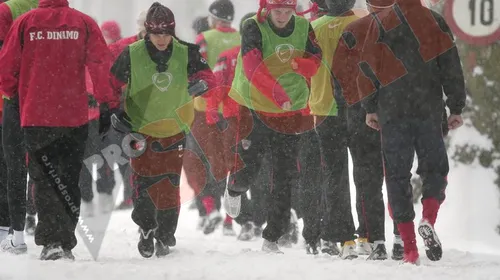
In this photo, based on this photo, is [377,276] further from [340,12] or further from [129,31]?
[129,31]

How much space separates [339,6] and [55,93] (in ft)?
7.84

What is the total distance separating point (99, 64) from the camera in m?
7.80

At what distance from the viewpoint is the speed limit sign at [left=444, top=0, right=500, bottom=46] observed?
28.6ft

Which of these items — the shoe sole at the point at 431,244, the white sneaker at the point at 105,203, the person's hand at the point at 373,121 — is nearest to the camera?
the shoe sole at the point at 431,244

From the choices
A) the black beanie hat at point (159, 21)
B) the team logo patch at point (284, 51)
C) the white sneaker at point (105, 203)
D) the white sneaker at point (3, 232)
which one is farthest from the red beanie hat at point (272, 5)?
the white sneaker at point (105, 203)

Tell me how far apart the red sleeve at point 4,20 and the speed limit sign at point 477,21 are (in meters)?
3.47

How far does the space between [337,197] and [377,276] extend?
214 centimetres

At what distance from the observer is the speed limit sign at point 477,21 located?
873 centimetres

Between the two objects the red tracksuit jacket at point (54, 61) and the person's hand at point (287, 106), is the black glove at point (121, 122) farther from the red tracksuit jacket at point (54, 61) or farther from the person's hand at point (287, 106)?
the person's hand at point (287, 106)

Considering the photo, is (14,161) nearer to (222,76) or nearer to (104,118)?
(104,118)

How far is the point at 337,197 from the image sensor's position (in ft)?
28.6

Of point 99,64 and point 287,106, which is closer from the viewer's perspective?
point 99,64

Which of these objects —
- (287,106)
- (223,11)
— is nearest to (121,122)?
(287,106)

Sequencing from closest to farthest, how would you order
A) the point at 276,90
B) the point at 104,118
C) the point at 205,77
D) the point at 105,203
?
the point at 104,118, the point at 205,77, the point at 276,90, the point at 105,203
